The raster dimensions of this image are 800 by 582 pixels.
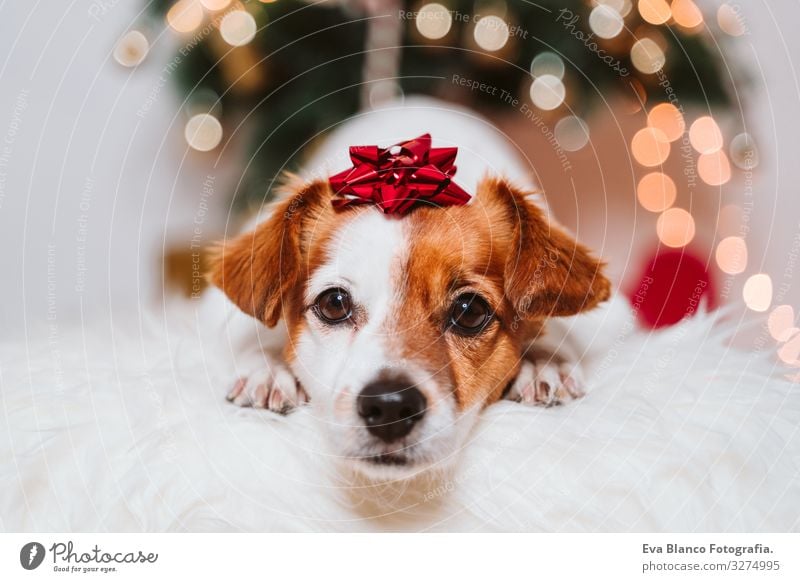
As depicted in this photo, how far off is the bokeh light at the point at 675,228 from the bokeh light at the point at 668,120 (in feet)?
0.44

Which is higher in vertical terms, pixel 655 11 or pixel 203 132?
pixel 655 11

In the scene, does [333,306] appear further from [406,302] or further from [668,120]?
[668,120]

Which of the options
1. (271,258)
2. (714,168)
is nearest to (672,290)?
(714,168)

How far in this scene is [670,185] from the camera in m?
1.15

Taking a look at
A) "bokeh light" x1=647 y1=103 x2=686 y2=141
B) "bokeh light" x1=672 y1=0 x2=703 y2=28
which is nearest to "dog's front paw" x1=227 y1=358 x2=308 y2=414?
"bokeh light" x1=647 y1=103 x2=686 y2=141

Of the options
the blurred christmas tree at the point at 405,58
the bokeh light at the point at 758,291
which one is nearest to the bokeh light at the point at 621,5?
the blurred christmas tree at the point at 405,58

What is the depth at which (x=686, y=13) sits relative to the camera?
1.09 m

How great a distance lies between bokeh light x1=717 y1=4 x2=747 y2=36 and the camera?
3.57ft

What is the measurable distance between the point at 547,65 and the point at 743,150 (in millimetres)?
380

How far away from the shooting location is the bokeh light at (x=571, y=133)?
113 centimetres

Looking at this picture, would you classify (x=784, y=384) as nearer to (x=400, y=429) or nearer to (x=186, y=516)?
(x=400, y=429)

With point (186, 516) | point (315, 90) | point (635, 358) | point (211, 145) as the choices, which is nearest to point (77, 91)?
point (211, 145)

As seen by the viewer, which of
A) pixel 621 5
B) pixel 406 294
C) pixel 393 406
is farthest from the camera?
pixel 621 5

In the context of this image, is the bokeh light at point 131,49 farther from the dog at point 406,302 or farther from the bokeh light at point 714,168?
the bokeh light at point 714,168
